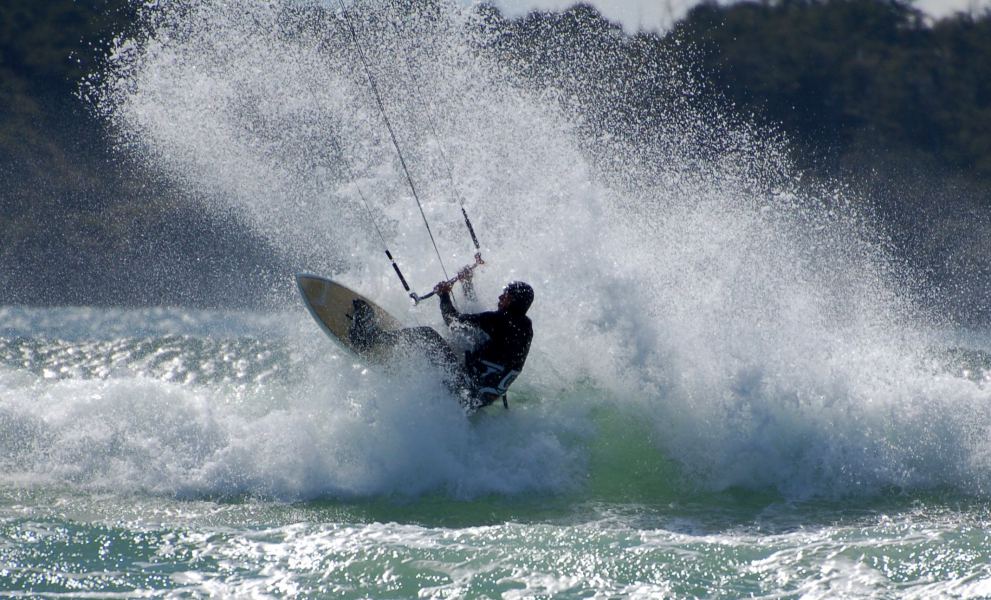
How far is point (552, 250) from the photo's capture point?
9242 millimetres

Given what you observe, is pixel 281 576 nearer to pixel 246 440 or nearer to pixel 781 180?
pixel 246 440

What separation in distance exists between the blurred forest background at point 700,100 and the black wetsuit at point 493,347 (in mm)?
11868

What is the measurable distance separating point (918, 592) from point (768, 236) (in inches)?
275

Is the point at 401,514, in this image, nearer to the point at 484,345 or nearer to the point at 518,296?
the point at 484,345

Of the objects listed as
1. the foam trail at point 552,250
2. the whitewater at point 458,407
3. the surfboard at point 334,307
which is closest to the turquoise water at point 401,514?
the whitewater at point 458,407

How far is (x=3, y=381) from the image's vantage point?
27.3 feet

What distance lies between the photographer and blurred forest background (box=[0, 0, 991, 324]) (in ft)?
72.9

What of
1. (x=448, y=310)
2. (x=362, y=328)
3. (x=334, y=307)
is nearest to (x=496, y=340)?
(x=448, y=310)

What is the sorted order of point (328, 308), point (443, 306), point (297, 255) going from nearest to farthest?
point (443, 306) < point (328, 308) < point (297, 255)

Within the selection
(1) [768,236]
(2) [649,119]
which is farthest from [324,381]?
(2) [649,119]

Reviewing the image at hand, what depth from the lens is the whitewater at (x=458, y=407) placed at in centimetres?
519

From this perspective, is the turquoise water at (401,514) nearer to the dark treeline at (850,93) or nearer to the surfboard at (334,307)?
the surfboard at (334,307)

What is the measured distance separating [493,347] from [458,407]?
0.54 m

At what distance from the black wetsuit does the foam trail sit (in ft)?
1.44
